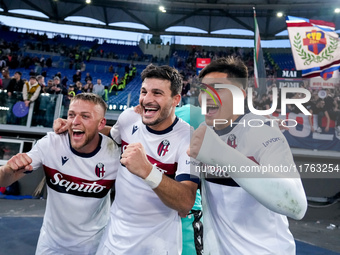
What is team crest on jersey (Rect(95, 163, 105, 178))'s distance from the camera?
2.56 metres

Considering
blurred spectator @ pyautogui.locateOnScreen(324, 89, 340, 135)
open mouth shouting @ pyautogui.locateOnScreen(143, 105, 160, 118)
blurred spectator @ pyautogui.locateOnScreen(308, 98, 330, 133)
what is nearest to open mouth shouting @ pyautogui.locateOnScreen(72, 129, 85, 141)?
open mouth shouting @ pyautogui.locateOnScreen(143, 105, 160, 118)

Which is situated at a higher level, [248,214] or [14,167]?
[14,167]

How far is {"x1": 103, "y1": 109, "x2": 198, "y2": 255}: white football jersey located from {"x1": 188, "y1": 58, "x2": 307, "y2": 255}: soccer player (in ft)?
1.43

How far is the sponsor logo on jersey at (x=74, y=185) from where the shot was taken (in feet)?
8.26

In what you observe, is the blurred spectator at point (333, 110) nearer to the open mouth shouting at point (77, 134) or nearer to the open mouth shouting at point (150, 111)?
the open mouth shouting at point (150, 111)

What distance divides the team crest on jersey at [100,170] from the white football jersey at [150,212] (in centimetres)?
29

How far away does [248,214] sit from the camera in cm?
164

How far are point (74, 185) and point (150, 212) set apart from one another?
0.81 metres

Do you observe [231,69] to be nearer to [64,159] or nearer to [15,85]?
[64,159]

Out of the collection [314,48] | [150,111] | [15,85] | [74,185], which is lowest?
[74,185]

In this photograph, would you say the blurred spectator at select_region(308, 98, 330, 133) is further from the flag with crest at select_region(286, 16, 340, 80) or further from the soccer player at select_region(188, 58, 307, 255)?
the soccer player at select_region(188, 58, 307, 255)

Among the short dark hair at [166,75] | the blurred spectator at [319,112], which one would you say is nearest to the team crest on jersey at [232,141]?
the short dark hair at [166,75]

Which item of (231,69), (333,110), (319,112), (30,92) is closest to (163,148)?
(231,69)

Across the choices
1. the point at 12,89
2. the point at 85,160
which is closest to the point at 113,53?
the point at 12,89
